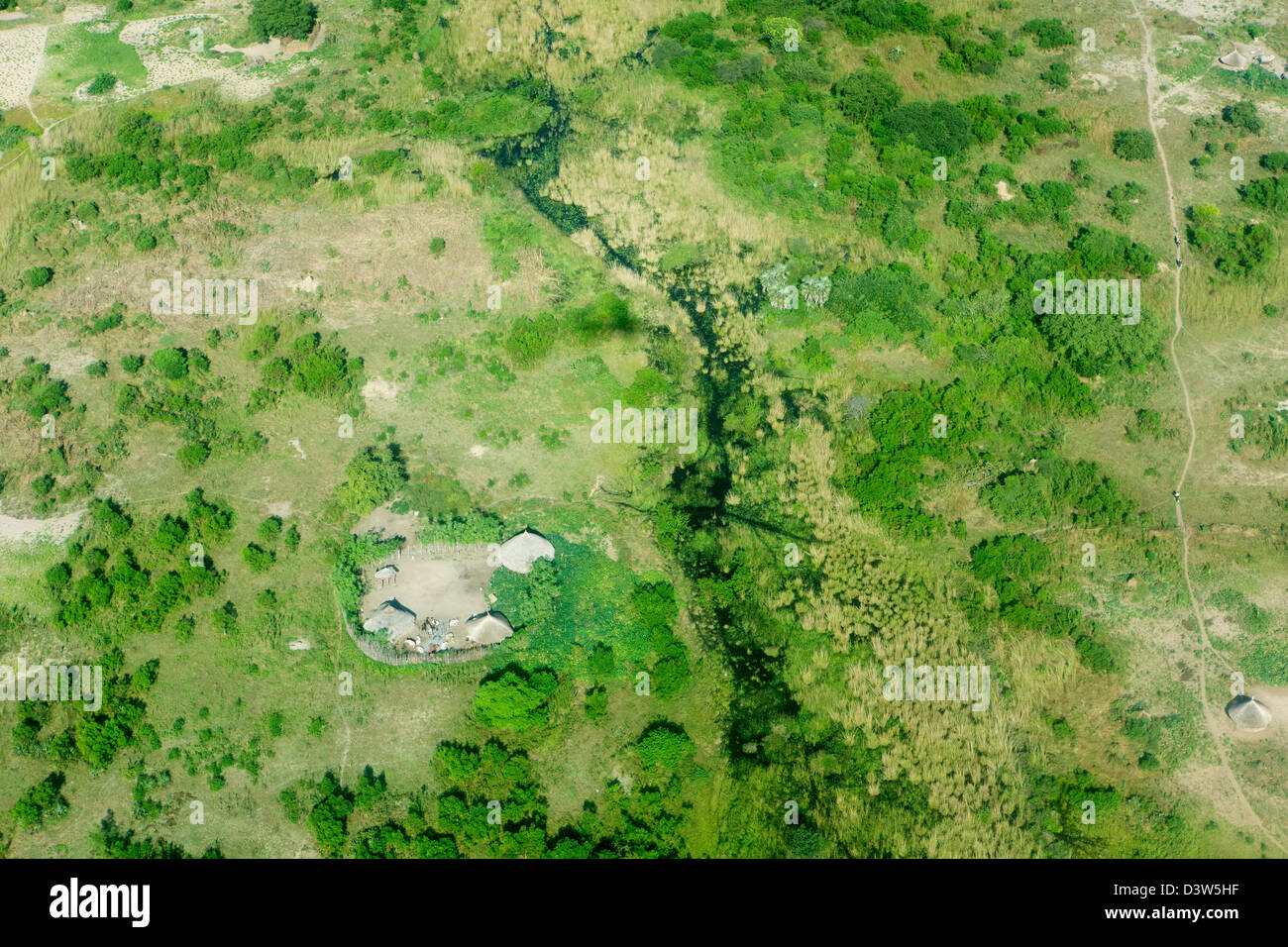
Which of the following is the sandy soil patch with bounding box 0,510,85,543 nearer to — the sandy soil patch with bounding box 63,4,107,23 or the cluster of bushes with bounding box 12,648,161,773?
the cluster of bushes with bounding box 12,648,161,773

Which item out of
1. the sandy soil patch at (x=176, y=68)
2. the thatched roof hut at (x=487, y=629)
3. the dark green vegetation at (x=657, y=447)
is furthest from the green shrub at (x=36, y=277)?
the thatched roof hut at (x=487, y=629)

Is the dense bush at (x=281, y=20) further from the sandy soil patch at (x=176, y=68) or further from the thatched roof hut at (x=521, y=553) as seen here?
the thatched roof hut at (x=521, y=553)

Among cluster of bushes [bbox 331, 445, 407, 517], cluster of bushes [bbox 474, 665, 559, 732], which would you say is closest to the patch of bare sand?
cluster of bushes [bbox 474, 665, 559, 732]

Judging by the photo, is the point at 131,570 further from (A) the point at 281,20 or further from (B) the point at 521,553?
(A) the point at 281,20

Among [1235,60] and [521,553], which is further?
[1235,60]

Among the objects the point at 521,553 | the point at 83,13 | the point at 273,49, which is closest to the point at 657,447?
the point at 521,553

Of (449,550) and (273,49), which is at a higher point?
(273,49)
